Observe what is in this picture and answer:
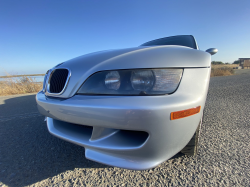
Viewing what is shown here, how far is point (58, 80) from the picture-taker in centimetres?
124

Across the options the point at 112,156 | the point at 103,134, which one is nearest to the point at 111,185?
the point at 112,156

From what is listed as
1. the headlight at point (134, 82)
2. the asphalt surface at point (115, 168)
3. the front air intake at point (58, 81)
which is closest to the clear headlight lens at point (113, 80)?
the headlight at point (134, 82)

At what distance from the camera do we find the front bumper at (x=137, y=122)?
0.79 metres

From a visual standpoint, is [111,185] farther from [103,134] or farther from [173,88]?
[173,88]

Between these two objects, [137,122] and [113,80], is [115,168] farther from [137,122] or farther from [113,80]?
[113,80]

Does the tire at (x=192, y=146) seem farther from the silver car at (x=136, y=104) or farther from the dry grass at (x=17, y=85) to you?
the dry grass at (x=17, y=85)

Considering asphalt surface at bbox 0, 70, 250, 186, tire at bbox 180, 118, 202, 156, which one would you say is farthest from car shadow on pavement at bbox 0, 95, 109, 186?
tire at bbox 180, 118, 202, 156

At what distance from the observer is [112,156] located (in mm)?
902

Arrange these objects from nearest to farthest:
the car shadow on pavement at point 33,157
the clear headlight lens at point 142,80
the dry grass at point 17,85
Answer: the clear headlight lens at point 142,80 < the car shadow on pavement at point 33,157 < the dry grass at point 17,85

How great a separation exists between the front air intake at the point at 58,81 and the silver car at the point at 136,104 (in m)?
0.07

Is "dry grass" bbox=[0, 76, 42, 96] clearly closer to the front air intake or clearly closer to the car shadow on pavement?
the car shadow on pavement

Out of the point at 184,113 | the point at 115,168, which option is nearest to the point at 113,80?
the point at 184,113

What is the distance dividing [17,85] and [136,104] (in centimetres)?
765

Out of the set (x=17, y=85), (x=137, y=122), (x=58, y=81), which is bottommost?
(x=17, y=85)
